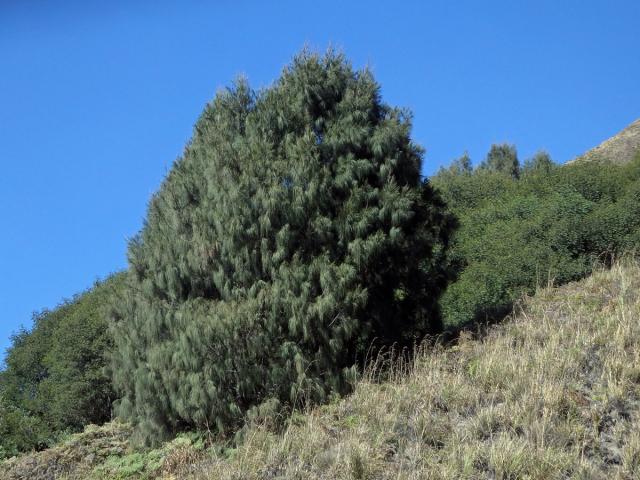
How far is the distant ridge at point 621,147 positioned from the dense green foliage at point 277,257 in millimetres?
23749

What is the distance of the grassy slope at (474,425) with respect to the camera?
254 inches

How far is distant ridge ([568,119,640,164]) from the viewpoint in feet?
109

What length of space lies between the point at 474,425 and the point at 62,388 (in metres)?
11.9

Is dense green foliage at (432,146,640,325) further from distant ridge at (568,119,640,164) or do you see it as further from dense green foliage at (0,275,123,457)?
distant ridge at (568,119,640,164)

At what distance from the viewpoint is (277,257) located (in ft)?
31.6

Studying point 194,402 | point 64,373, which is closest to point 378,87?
point 194,402

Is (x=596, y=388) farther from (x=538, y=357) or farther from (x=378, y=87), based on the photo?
(x=378, y=87)

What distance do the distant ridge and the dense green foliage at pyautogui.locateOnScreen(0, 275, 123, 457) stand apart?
2354 cm

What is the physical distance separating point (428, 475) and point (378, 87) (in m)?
7.01

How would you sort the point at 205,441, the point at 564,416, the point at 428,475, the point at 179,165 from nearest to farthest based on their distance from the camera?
the point at 428,475
the point at 564,416
the point at 205,441
the point at 179,165

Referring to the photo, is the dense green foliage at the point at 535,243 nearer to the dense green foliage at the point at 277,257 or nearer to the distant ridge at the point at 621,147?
the dense green foliage at the point at 277,257

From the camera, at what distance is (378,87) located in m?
11.7

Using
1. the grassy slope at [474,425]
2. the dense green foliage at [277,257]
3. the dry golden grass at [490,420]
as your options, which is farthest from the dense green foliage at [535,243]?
the dry golden grass at [490,420]

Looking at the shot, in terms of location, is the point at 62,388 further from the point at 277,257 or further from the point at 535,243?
the point at 535,243
